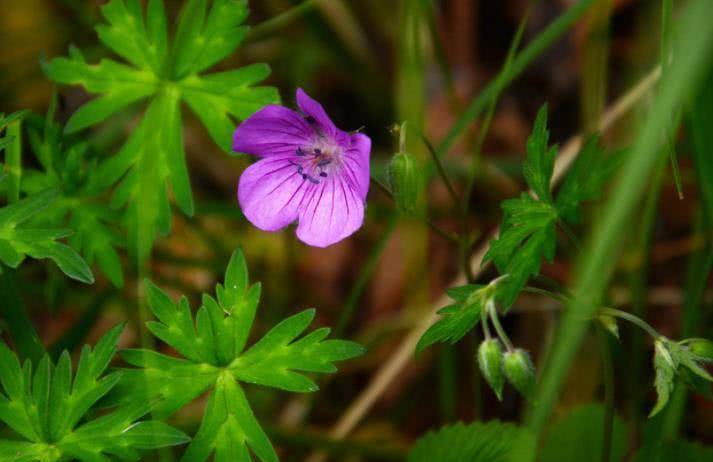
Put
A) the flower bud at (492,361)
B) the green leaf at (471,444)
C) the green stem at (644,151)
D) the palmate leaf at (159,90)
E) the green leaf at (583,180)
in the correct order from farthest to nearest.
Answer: the palmate leaf at (159,90) < the green leaf at (471,444) < the green leaf at (583,180) < the flower bud at (492,361) < the green stem at (644,151)

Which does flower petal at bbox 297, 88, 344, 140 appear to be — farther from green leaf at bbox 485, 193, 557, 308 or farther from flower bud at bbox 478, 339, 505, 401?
flower bud at bbox 478, 339, 505, 401

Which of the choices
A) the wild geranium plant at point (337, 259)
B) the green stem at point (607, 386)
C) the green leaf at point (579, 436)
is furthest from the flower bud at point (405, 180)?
the green leaf at point (579, 436)

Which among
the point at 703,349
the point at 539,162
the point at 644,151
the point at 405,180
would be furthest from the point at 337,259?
the point at 644,151

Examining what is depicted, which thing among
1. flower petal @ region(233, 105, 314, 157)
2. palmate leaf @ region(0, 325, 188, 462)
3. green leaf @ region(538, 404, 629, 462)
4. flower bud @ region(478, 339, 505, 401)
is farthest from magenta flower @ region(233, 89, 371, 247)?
green leaf @ region(538, 404, 629, 462)

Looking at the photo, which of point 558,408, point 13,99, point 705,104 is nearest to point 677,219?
point 558,408

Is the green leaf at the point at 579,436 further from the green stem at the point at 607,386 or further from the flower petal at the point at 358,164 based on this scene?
the flower petal at the point at 358,164

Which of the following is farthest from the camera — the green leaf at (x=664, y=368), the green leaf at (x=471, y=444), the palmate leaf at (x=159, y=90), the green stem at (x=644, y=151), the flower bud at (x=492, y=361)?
the palmate leaf at (x=159, y=90)
